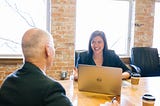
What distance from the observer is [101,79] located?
193 cm

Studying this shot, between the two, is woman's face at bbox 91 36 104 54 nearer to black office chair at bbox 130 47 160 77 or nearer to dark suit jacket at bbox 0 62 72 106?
black office chair at bbox 130 47 160 77

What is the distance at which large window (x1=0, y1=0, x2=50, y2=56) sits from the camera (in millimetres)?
3760

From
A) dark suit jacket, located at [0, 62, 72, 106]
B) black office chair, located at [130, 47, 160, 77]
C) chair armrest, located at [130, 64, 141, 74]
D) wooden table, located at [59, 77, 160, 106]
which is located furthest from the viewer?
black office chair, located at [130, 47, 160, 77]

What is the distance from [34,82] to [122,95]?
1.02 meters

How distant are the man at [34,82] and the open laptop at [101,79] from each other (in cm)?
68

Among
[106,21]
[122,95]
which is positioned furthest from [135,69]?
[122,95]

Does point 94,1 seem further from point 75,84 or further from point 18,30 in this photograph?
point 75,84

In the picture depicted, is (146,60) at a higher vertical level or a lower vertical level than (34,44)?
lower

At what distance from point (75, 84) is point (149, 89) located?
72cm

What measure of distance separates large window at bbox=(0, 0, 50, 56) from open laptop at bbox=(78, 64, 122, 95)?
2.05m

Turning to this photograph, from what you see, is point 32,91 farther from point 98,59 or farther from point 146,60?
point 146,60

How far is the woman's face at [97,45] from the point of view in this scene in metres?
2.77

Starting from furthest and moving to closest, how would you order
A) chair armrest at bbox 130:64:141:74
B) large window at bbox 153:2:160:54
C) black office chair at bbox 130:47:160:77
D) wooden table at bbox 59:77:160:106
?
large window at bbox 153:2:160:54, black office chair at bbox 130:47:160:77, chair armrest at bbox 130:64:141:74, wooden table at bbox 59:77:160:106

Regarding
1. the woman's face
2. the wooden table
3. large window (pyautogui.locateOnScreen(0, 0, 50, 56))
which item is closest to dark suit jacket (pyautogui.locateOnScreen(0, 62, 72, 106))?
the wooden table
